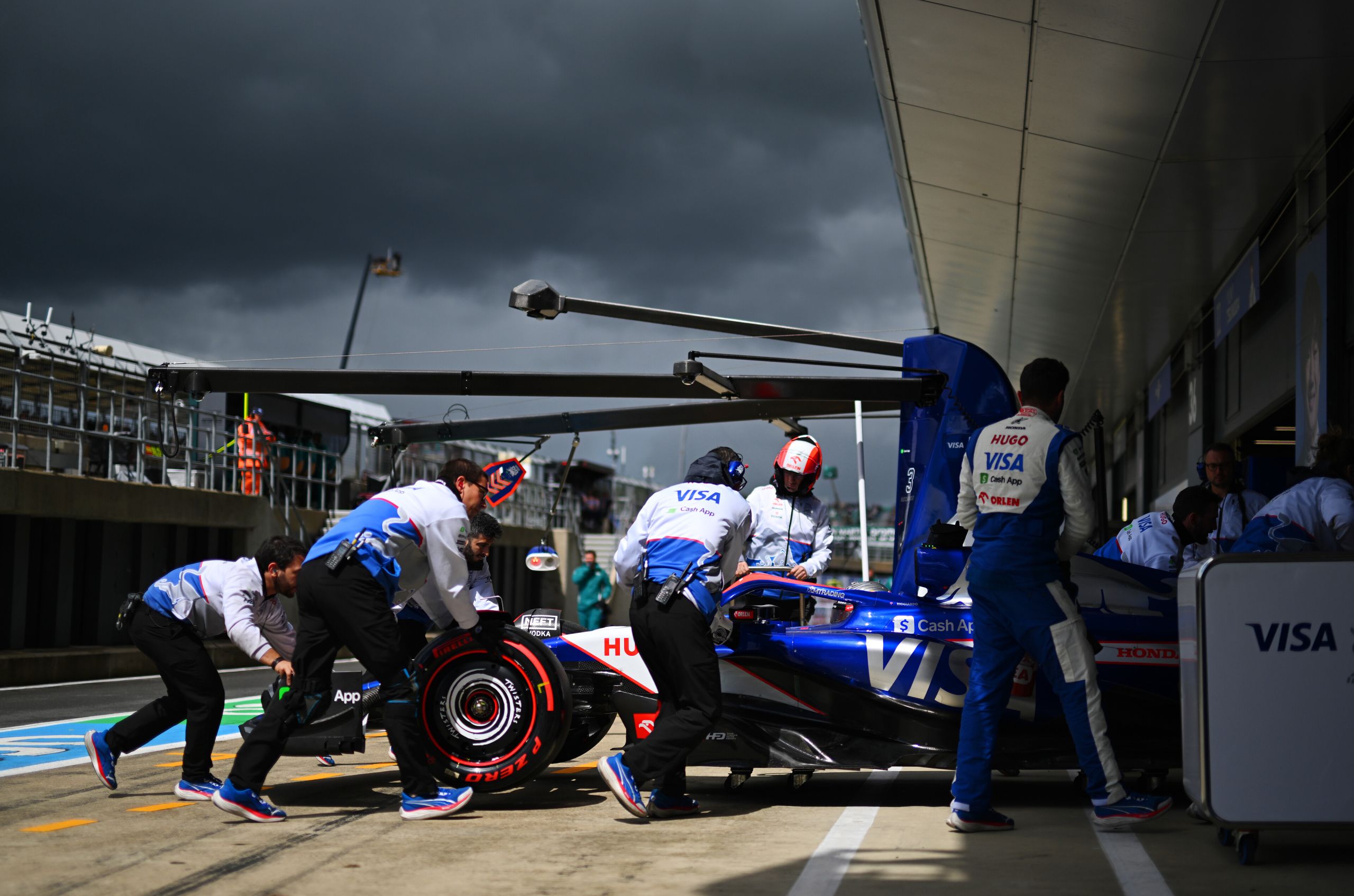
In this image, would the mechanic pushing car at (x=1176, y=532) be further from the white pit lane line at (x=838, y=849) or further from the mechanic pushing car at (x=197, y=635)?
the mechanic pushing car at (x=197, y=635)

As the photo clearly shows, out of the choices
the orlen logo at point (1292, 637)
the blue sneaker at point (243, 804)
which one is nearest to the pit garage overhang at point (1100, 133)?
the orlen logo at point (1292, 637)

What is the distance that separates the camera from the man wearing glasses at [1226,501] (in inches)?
295

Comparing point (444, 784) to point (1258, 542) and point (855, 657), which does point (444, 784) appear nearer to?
point (855, 657)

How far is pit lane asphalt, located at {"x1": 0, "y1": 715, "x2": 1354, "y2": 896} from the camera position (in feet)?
14.7

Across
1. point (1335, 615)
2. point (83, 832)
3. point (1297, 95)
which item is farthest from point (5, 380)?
point (1335, 615)

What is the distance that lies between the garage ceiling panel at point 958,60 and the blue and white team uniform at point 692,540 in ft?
15.3

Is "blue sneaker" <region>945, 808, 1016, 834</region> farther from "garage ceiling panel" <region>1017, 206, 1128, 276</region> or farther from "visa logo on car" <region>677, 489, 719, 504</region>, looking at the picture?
"garage ceiling panel" <region>1017, 206, 1128, 276</region>

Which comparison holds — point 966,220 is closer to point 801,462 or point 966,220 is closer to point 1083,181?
point 1083,181

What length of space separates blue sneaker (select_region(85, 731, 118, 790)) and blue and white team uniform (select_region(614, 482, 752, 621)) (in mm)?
2805

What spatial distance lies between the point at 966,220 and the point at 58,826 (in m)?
11.5

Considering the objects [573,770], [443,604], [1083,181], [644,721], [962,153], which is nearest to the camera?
[644,721]

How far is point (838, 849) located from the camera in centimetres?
516

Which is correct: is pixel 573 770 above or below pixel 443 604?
below

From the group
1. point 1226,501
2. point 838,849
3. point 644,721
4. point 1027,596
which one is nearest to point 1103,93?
point 1226,501
